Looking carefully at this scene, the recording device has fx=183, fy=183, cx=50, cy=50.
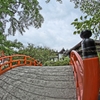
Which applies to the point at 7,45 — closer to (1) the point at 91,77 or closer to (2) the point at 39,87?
(2) the point at 39,87

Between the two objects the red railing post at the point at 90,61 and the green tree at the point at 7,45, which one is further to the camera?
the green tree at the point at 7,45

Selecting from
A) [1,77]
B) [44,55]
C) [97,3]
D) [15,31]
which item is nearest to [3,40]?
[15,31]

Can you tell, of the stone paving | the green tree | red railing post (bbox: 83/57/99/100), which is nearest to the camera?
red railing post (bbox: 83/57/99/100)

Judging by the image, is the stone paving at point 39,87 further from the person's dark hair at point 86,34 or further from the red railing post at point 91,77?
the person's dark hair at point 86,34

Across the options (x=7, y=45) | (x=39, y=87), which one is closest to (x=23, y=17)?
(x=7, y=45)

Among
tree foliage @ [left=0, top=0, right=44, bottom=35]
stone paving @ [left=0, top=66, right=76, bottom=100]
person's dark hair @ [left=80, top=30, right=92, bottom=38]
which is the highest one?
tree foliage @ [left=0, top=0, right=44, bottom=35]

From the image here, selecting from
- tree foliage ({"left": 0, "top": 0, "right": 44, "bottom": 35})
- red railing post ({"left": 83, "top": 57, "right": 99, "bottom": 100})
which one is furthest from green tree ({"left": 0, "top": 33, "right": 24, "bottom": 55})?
red railing post ({"left": 83, "top": 57, "right": 99, "bottom": 100})

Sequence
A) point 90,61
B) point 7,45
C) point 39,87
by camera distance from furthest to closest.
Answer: point 7,45 → point 39,87 → point 90,61

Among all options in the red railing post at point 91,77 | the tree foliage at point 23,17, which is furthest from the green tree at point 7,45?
the red railing post at point 91,77

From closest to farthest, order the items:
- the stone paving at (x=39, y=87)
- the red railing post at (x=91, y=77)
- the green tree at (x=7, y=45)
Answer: the red railing post at (x=91, y=77), the stone paving at (x=39, y=87), the green tree at (x=7, y=45)

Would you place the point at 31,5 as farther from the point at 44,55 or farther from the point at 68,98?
the point at 68,98

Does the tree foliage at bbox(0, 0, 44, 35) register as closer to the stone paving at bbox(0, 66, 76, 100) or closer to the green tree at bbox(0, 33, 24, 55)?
the green tree at bbox(0, 33, 24, 55)

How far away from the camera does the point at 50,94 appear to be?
621cm

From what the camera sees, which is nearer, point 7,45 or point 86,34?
point 86,34
